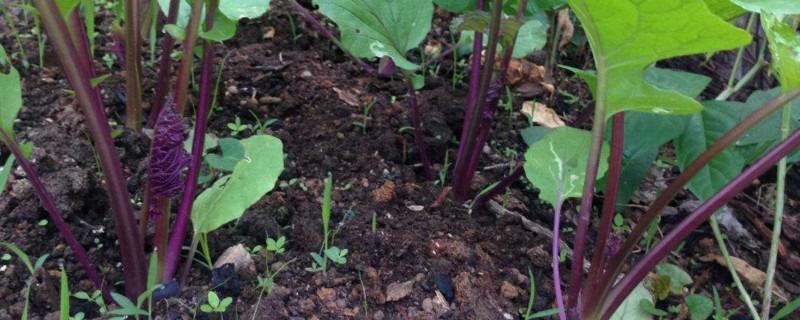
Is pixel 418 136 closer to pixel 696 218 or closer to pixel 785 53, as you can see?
pixel 696 218

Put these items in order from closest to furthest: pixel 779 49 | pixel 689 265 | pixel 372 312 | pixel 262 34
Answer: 1. pixel 779 49
2. pixel 372 312
3. pixel 689 265
4. pixel 262 34

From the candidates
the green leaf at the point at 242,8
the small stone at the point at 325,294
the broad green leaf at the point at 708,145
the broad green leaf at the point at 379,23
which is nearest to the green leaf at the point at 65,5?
the green leaf at the point at 242,8

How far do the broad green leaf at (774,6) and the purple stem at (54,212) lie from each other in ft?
3.36

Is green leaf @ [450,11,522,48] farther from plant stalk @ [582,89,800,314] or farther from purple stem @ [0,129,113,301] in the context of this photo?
purple stem @ [0,129,113,301]

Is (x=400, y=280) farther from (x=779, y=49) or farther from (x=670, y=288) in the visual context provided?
(x=779, y=49)

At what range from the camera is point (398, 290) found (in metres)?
1.29

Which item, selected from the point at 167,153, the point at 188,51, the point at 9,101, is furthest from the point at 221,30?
the point at 9,101

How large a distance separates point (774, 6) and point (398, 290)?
75 centimetres

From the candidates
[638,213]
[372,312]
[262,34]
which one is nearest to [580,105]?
[638,213]

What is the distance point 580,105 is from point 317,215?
98cm

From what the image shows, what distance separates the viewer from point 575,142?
142cm

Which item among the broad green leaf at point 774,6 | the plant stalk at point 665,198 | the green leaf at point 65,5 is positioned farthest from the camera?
the plant stalk at point 665,198

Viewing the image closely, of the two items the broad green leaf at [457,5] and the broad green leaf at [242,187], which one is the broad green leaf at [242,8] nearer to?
the broad green leaf at [242,187]

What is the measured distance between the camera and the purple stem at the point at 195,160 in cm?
114
